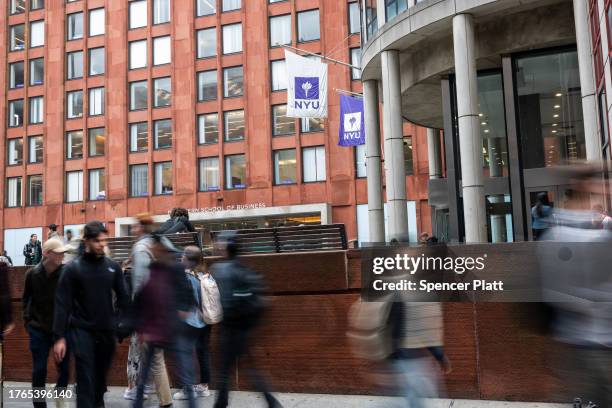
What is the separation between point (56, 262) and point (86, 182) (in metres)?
46.0

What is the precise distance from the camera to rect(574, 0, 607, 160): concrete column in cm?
1650

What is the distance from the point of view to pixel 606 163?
4672 mm

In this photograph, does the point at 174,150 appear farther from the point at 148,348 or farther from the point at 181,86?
the point at 148,348

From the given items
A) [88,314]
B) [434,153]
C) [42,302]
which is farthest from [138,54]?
[88,314]

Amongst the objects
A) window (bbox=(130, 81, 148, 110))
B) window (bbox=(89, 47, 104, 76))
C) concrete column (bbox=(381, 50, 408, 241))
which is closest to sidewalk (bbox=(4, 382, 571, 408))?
concrete column (bbox=(381, 50, 408, 241))

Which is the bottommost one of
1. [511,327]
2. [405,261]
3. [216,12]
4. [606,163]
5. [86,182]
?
[511,327]

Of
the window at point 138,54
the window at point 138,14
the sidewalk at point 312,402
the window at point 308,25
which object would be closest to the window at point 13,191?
the window at point 138,54

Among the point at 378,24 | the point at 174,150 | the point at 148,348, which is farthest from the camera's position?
the point at 174,150

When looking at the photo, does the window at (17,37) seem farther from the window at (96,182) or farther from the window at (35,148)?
the window at (96,182)

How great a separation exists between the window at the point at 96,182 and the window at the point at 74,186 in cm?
86

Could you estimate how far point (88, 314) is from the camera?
236 inches

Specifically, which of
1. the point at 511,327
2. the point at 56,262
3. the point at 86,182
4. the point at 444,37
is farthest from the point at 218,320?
the point at 86,182

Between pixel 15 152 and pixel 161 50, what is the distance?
16.3 m

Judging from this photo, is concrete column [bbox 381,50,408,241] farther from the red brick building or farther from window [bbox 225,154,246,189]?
window [bbox 225,154,246,189]
